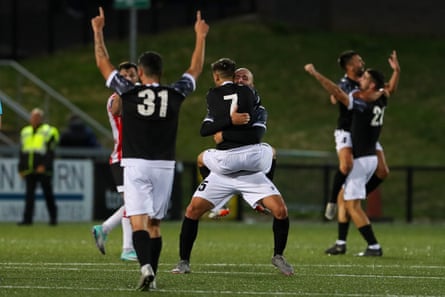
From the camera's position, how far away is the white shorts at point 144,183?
13.7 m

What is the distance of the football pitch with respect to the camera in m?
14.0

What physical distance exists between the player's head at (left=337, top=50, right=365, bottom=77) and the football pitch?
2.32m

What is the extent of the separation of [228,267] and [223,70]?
2334mm

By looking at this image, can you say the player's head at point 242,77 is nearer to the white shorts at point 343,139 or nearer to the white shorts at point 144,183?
the white shorts at point 144,183

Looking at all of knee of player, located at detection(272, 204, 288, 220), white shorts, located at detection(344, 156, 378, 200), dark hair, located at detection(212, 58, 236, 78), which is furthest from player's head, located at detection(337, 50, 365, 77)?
knee of player, located at detection(272, 204, 288, 220)

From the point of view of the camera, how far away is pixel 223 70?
15844 mm

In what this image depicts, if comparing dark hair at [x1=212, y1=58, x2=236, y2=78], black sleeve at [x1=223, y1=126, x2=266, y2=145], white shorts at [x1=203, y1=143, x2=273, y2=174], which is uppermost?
dark hair at [x1=212, y1=58, x2=236, y2=78]

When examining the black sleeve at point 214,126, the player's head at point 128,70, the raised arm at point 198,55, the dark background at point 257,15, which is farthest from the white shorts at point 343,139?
the dark background at point 257,15

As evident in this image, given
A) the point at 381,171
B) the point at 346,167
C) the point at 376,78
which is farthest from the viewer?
the point at 381,171

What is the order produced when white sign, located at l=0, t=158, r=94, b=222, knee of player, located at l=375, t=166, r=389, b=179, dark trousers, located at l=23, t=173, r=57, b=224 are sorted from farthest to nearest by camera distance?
white sign, located at l=0, t=158, r=94, b=222 → dark trousers, located at l=23, t=173, r=57, b=224 → knee of player, located at l=375, t=166, r=389, b=179

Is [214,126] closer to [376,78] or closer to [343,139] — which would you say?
[343,139]

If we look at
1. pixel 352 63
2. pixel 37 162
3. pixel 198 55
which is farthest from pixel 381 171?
pixel 37 162

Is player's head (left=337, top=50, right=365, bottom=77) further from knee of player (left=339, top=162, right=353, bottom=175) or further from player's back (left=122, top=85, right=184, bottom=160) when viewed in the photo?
player's back (left=122, top=85, right=184, bottom=160)

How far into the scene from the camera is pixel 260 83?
150 feet
